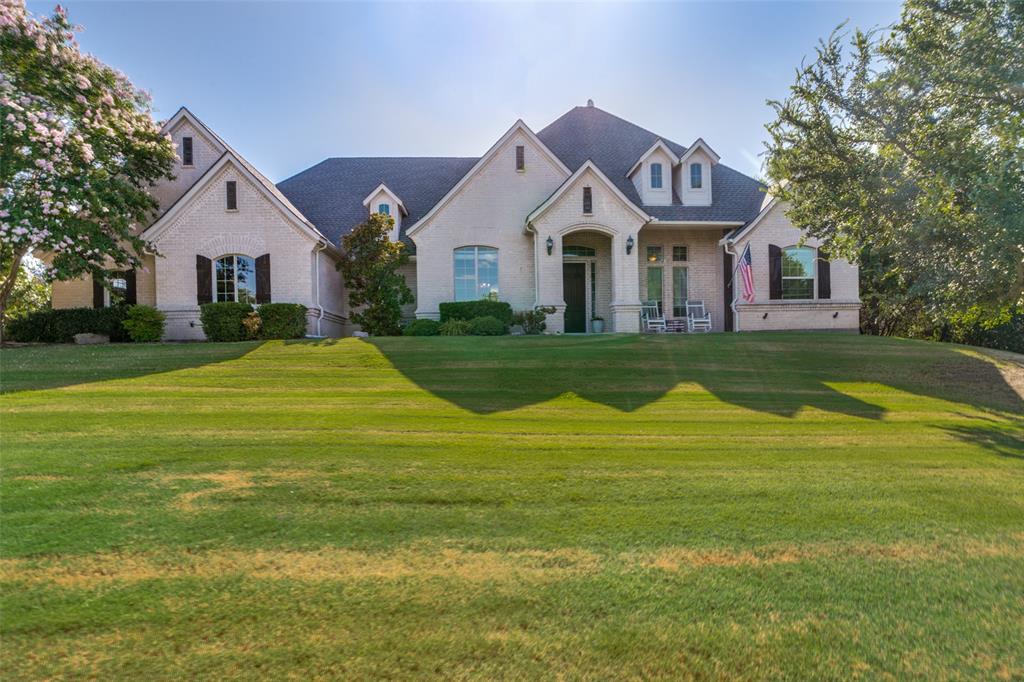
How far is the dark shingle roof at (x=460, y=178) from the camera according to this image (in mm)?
19266

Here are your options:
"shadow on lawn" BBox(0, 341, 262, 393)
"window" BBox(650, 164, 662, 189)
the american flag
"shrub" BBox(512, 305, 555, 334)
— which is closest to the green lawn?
"shadow on lawn" BBox(0, 341, 262, 393)

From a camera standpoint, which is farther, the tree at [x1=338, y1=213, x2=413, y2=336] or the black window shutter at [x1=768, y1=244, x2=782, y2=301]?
the black window shutter at [x1=768, y1=244, x2=782, y2=301]

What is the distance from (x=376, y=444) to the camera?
17.5 feet

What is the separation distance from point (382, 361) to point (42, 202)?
10.8 metres

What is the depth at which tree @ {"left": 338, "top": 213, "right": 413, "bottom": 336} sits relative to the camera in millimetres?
15539

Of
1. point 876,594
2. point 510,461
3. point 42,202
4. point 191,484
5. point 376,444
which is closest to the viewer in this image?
point 876,594

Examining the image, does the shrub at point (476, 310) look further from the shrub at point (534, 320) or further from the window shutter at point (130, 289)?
the window shutter at point (130, 289)

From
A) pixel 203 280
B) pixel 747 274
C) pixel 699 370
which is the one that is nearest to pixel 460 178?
pixel 203 280

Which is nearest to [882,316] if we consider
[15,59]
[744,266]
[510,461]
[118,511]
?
[744,266]

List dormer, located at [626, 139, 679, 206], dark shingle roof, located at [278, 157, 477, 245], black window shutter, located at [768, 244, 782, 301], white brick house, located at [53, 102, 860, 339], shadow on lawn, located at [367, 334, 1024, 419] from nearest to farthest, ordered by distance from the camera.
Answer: shadow on lawn, located at [367, 334, 1024, 419], white brick house, located at [53, 102, 860, 339], black window shutter, located at [768, 244, 782, 301], dormer, located at [626, 139, 679, 206], dark shingle roof, located at [278, 157, 477, 245]

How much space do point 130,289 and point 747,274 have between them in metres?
21.1

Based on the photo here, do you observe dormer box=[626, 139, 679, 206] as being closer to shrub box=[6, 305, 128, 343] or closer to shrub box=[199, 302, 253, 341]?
shrub box=[199, 302, 253, 341]

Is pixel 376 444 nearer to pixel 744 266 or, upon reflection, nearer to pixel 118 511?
pixel 118 511

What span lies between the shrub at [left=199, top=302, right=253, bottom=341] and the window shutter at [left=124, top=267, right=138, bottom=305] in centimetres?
472
